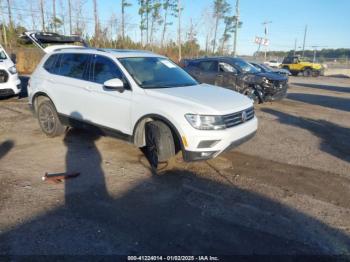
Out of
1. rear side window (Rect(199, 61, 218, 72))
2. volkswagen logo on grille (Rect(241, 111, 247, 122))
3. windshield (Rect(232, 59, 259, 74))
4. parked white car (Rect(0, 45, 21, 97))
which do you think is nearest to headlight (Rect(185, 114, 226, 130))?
volkswagen logo on grille (Rect(241, 111, 247, 122))

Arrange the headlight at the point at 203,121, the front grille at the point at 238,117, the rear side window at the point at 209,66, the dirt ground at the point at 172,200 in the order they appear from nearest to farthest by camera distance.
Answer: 1. the dirt ground at the point at 172,200
2. the headlight at the point at 203,121
3. the front grille at the point at 238,117
4. the rear side window at the point at 209,66

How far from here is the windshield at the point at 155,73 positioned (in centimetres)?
510

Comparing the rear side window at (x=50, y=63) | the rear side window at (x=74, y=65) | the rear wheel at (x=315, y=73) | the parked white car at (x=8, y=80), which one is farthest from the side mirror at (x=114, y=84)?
the rear wheel at (x=315, y=73)

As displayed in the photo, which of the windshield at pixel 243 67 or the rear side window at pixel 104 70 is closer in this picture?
the rear side window at pixel 104 70

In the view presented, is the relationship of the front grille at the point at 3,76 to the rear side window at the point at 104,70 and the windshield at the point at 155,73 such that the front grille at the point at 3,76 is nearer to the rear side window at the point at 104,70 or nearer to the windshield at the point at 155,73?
the rear side window at the point at 104,70

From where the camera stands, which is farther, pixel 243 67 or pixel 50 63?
pixel 243 67

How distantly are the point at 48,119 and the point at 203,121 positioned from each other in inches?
145

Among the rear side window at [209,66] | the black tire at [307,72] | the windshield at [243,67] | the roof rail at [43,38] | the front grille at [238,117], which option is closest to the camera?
the front grille at [238,117]

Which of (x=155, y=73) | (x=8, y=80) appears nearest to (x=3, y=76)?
(x=8, y=80)

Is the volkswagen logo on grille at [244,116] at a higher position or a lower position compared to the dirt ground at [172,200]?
higher

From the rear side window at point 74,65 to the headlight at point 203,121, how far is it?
238cm

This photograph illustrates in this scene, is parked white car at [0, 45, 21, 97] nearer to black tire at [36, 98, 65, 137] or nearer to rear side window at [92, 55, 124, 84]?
black tire at [36, 98, 65, 137]

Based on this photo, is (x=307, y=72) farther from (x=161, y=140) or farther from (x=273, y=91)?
(x=161, y=140)

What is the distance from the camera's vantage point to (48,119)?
6477mm
